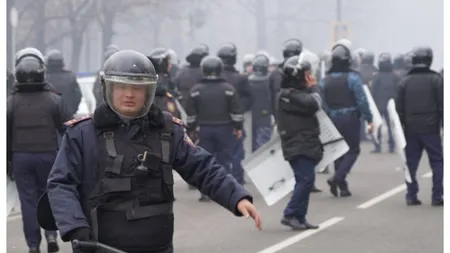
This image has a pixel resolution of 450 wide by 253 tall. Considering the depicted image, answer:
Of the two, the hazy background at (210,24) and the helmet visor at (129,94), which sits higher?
the helmet visor at (129,94)

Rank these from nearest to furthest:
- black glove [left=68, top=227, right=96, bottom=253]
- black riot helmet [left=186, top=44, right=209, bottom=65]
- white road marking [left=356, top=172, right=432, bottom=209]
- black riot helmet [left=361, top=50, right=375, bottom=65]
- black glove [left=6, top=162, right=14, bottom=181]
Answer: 1. black glove [left=68, top=227, right=96, bottom=253]
2. black glove [left=6, top=162, right=14, bottom=181]
3. white road marking [left=356, top=172, right=432, bottom=209]
4. black riot helmet [left=186, top=44, right=209, bottom=65]
5. black riot helmet [left=361, top=50, right=375, bottom=65]

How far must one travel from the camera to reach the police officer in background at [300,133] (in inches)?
445

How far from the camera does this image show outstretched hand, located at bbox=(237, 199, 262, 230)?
5281 mm

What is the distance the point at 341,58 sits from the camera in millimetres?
13977

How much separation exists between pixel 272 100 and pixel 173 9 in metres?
24.9

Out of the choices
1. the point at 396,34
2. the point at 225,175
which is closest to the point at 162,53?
the point at 225,175

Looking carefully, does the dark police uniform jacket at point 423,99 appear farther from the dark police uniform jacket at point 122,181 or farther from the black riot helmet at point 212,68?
the dark police uniform jacket at point 122,181

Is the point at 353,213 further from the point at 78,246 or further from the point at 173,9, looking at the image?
the point at 173,9

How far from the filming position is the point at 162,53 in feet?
44.9

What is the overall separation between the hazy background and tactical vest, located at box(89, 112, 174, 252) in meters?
17.5

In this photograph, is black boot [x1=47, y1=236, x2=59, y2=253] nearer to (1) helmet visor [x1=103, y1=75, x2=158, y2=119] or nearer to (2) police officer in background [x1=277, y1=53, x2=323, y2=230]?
(2) police officer in background [x1=277, y1=53, x2=323, y2=230]

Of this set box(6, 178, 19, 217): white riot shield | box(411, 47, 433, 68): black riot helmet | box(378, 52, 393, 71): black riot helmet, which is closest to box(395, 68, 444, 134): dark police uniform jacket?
box(411, 47, 433, 68): black riot helmet

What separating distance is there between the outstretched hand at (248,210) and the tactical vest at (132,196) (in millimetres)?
351

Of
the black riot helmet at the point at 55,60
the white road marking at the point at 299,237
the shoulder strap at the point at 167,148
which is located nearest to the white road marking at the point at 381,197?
the white road marking at the point at 299,237
